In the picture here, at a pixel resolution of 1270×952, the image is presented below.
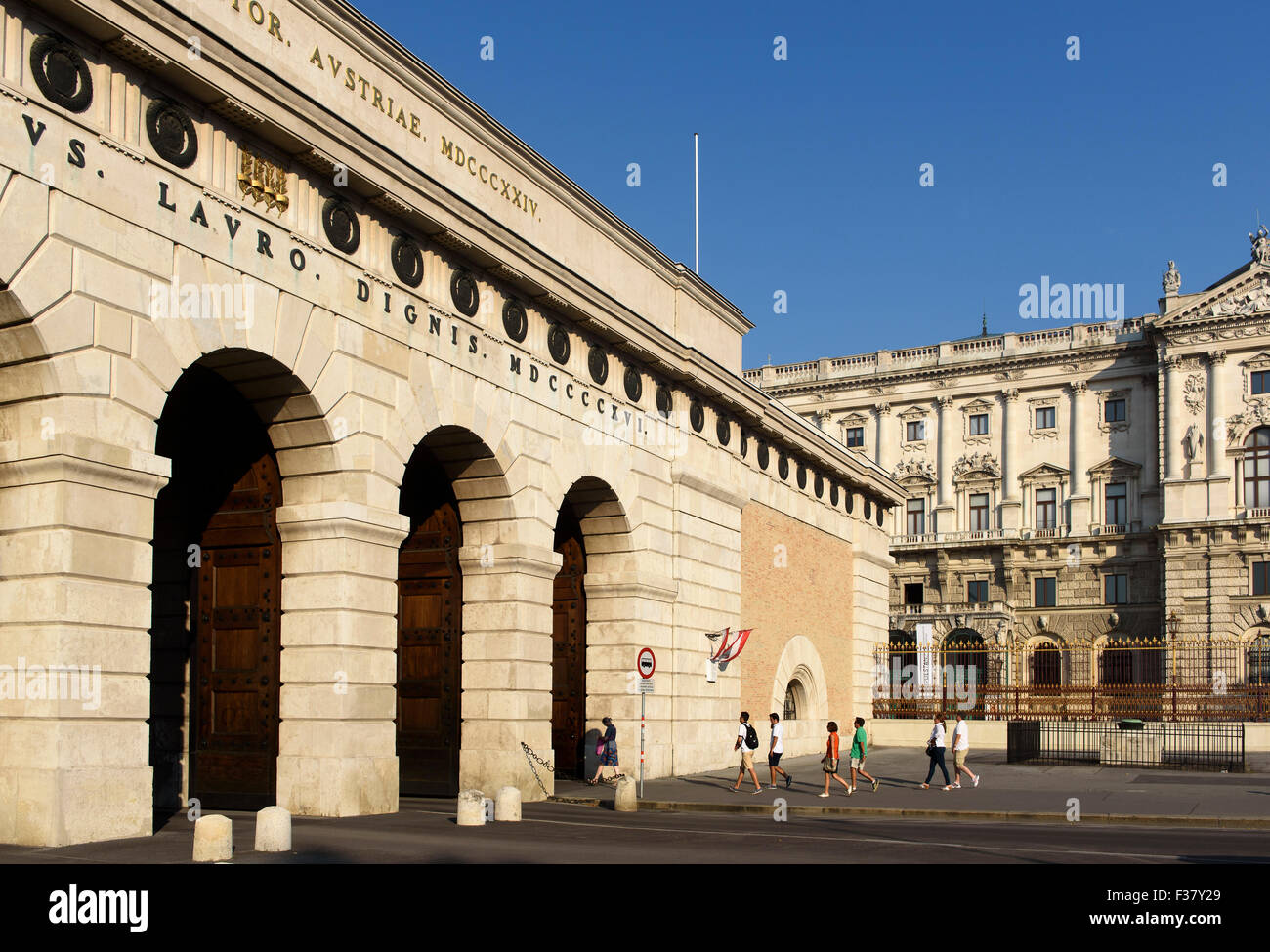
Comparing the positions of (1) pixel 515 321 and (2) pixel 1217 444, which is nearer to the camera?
(1) pixel 515 321

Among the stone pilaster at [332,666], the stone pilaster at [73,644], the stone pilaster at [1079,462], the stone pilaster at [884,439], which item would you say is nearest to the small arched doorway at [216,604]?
the stone pilaster at [332,666]

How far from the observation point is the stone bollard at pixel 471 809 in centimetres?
1791

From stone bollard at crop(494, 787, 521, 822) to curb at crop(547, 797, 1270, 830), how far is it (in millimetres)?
4144

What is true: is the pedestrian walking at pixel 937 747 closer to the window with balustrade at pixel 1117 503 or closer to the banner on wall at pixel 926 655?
the banner on wall at pixel 926 655

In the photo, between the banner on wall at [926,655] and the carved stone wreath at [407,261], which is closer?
the carved stone wreath at [407,261]

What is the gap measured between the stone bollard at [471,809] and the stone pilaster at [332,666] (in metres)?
1.34

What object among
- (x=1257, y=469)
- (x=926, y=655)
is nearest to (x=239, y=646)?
(x=926, y=655)

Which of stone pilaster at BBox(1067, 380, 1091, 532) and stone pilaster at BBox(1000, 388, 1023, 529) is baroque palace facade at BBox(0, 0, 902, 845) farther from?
stone pilaster at BBox(1000, 388, 1023, 529)

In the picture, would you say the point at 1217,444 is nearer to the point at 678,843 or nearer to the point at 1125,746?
the point at 1125,746

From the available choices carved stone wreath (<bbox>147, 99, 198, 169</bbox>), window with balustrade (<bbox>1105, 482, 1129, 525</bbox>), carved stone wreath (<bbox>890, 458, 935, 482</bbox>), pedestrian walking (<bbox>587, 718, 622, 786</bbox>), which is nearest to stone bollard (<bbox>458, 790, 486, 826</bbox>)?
pedestrian walking (<bbox>587, 718, 622, 786</bbox>)

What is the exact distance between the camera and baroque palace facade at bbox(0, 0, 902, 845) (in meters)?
13.9

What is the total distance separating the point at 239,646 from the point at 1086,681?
54421 millimetres

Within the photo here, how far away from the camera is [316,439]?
18.2 m
